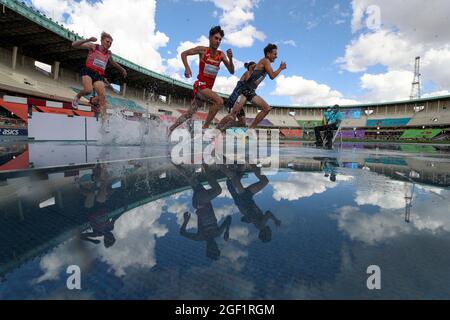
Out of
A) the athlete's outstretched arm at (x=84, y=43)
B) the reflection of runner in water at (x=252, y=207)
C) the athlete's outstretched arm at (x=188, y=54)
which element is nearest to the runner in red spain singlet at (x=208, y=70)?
the athlete's outstretched arm at (x=188, y=54)

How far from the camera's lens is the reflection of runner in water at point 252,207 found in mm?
1276

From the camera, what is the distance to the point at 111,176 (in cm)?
261

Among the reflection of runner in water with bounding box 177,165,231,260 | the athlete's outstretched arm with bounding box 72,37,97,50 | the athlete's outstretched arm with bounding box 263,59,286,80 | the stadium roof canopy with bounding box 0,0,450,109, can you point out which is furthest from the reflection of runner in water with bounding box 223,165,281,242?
the stadium roof canopy with bounding box 0,0,450,109

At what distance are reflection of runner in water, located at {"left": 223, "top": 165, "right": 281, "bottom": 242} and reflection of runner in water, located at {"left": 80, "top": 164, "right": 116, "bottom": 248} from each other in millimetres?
700

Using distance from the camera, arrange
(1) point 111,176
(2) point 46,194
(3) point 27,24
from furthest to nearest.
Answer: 1. (3) point 27,24
2. (1) point 111,176
3. (2) point 46,194

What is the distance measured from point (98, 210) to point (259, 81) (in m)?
5.62

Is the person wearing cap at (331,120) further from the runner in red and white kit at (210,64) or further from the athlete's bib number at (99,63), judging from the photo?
the athlete's bib number at (99,63)

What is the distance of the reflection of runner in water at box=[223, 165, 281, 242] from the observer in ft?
4.19

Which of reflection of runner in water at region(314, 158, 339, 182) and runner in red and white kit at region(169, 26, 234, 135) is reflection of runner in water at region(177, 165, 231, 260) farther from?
runner in red and white kit at region(169, 26, 234, 135)

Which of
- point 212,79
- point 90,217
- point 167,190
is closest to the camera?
point 90,217
